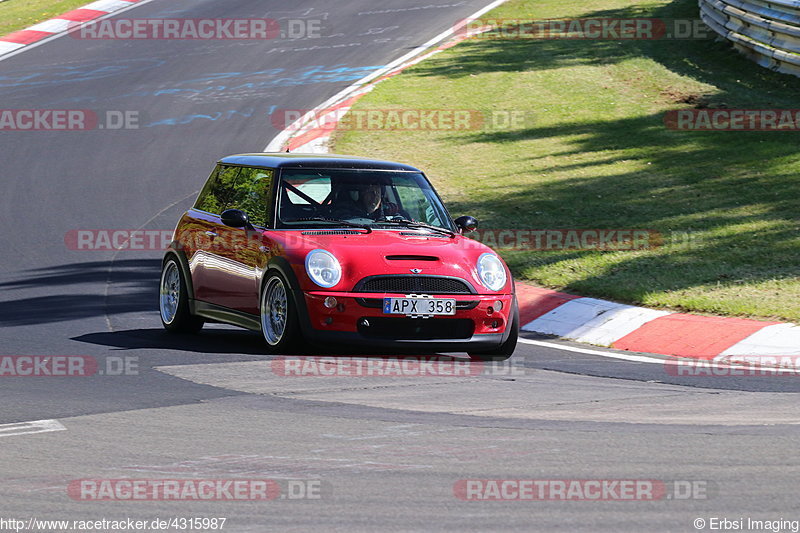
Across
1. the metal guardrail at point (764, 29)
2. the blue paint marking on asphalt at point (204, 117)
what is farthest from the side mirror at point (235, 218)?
the metal guardrail at point (764, 29)

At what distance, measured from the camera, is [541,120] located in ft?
69.7

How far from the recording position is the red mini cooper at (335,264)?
30.6 ft

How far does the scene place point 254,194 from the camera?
10.7m

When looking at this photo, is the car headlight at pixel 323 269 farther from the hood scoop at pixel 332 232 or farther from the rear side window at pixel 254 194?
the rear side window at pixel 254 194

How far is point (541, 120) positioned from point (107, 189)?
746 cm

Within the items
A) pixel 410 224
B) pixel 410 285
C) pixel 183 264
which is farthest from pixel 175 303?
pixel 410 285

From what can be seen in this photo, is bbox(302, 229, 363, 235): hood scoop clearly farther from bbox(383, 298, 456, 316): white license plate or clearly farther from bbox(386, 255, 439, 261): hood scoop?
bbox(383, 298, 456, 316): white license plate

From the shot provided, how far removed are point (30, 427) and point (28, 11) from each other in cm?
2777

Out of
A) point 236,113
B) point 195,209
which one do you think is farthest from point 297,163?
point 236,113

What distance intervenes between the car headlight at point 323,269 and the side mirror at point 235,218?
39.8 inches

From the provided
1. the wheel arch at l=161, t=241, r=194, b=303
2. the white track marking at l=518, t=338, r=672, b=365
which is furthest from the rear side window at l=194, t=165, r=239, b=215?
the white track marking at l=518, t=338, r=672, b=365

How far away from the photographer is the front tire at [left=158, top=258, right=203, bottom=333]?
11000mm

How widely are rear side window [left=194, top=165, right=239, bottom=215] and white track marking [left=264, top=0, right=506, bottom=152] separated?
7.70 m

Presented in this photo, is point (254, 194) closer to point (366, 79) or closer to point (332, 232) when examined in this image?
point (332, 232)
